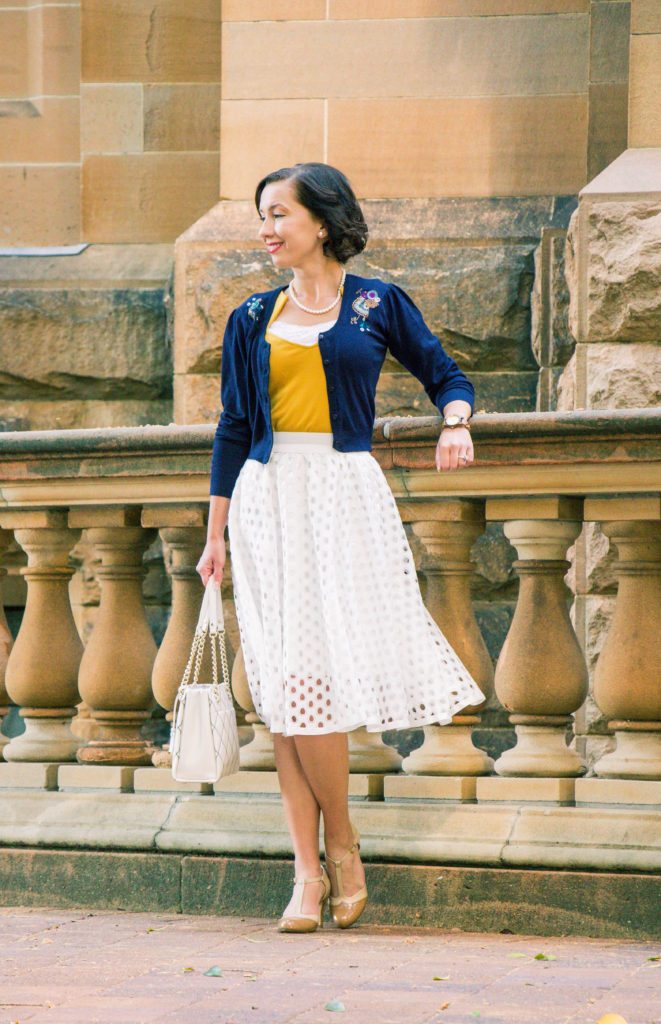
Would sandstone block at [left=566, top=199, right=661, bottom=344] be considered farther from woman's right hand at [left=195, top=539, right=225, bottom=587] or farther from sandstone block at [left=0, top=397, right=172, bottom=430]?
woman's right hand at [left=195, top=539, right=225, bottom=587]

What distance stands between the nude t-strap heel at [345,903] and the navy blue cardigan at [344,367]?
0.91m

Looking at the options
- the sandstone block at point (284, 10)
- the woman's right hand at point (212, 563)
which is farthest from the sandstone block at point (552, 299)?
the woman's right hand at point (212, 563)

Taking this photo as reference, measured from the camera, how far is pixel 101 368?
7594 mm

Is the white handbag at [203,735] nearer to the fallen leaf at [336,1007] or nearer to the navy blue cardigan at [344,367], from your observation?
the navy blue cardigan at [344,367]

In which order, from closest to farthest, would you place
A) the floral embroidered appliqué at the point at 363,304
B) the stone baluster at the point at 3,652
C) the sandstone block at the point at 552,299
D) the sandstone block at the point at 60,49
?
the floral embroidered appliqué at the point at 363,304
the stone baluster at the point at 3,652
the sandstone block at the point at 552,299
the sandstone block at the point at 60,49

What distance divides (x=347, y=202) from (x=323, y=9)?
284cm

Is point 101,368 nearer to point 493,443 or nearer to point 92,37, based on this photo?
point 92,37

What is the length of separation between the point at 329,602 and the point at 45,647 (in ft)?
3.75

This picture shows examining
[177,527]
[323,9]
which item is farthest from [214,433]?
[323,9]

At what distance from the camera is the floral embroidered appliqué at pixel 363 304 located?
14.0 ft

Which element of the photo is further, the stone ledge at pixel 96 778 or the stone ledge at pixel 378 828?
the stone ledge at pixel 96 778

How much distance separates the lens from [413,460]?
14.8 feet

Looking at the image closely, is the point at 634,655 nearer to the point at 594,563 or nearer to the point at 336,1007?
the point at 336,1007

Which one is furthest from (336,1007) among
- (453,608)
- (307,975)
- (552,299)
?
(552,299)
